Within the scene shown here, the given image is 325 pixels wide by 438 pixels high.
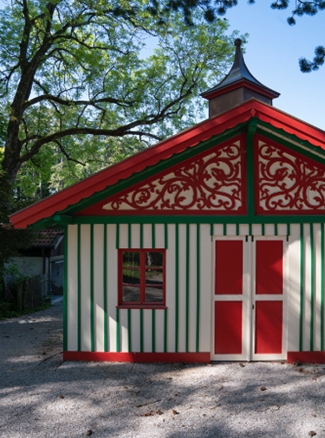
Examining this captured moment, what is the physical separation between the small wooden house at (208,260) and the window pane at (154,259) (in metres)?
0.03

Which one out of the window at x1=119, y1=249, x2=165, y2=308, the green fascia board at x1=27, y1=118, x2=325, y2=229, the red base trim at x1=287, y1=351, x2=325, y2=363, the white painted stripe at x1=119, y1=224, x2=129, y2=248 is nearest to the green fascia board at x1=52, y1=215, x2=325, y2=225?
the green fascia board at x1=27, y1=118, x2=325, y2=229

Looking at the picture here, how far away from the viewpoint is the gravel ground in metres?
4.87

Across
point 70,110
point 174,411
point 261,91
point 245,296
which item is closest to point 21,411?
point 174,411

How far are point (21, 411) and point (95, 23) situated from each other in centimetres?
1553

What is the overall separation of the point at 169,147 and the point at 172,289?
8.69 feet

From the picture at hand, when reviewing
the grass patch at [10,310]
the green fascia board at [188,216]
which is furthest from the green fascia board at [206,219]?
the grass patch at [10,310]

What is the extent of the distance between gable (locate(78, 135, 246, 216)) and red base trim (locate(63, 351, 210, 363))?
2644mm

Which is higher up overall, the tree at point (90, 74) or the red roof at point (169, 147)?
the tree at point (90, 74)

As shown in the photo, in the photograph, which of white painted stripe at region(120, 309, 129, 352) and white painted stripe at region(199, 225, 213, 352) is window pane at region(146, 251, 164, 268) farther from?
white painted stripe at region(120, 309, 129, 352)

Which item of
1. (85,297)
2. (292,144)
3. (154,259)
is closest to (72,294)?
(85,297)

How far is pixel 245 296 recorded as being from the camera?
732 cm

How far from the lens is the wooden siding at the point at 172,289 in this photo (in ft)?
23.9

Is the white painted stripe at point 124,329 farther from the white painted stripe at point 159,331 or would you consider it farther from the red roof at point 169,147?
the red roof at point 169,147

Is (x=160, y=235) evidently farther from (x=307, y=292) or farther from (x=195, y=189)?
(x=307, y=292)
